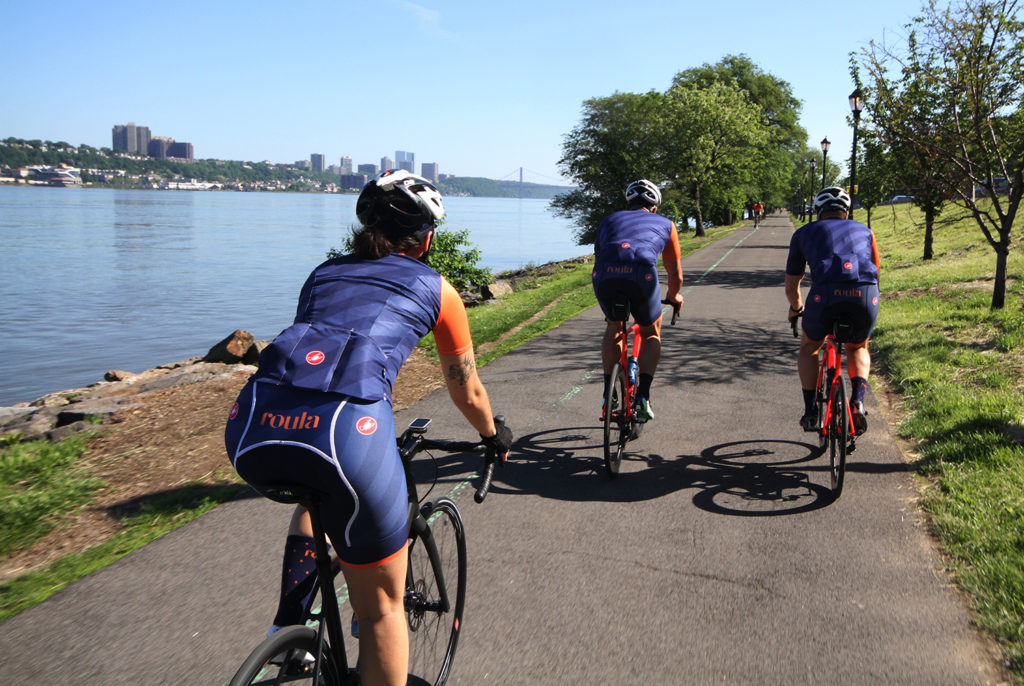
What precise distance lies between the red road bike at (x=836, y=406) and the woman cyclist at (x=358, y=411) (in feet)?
11.8

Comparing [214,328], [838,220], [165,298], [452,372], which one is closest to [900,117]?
[838,220]

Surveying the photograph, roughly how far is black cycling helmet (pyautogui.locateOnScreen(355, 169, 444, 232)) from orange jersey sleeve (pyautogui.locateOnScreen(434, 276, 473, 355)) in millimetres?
219

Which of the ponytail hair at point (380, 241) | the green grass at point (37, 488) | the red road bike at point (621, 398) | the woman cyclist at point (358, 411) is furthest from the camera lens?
the red road bike at point (621, 398)

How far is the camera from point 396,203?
239 cm

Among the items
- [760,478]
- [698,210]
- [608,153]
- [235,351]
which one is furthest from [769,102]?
[760,478]

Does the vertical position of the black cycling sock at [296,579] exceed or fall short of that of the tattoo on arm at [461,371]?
it falls short

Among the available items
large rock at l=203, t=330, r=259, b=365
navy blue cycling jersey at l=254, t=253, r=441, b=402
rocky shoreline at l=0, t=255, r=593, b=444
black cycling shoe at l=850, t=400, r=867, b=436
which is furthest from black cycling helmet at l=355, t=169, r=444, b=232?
large rock at l=203, t=330, r=259, b=365

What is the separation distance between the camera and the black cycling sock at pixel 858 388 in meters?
5.39

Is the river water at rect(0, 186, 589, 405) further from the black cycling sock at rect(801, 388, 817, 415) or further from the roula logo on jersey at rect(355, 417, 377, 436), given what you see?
the roula logo on jersey at rect(355, 417, 377, 436)

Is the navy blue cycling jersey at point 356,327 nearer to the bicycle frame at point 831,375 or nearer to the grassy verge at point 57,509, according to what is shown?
the grassy verge at point 57,509

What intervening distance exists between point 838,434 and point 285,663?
13.9 feet

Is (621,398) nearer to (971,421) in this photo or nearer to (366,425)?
(971,421)

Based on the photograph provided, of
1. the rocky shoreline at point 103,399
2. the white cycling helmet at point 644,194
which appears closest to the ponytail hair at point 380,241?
the white cycling helmet at point 644,194

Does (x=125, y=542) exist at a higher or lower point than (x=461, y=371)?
lower
